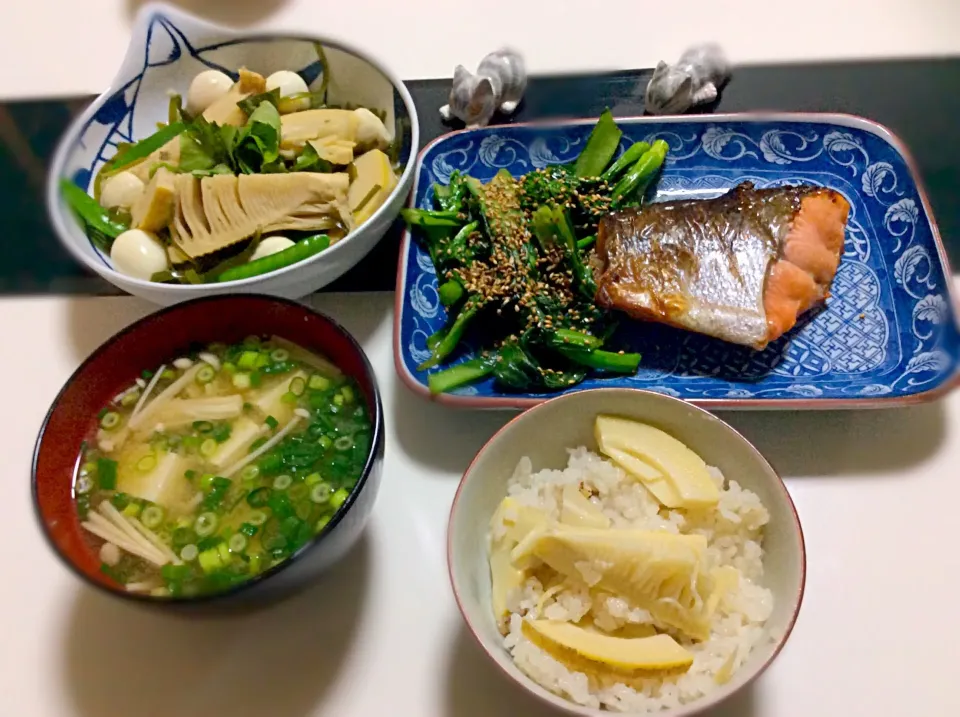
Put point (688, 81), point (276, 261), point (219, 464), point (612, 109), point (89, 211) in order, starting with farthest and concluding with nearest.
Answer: point (612, 109) → point (688, 81) → point (89, 211) → point (276, 261) → point (219, 464)

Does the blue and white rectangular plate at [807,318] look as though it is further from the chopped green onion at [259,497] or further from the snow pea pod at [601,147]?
the chopped green onion at [259,497]

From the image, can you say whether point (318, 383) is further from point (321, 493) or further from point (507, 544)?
point (507, 544)

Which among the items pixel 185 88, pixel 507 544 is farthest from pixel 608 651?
pixel 185 88

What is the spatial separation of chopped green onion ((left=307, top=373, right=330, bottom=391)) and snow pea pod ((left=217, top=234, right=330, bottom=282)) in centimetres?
35

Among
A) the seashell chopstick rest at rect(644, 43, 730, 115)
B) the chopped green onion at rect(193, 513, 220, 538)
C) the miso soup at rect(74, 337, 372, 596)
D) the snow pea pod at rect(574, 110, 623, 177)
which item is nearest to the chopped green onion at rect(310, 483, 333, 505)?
the miso soup at rect(74, 337, 372, 596)

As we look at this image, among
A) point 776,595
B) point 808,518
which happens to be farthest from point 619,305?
point 776,595

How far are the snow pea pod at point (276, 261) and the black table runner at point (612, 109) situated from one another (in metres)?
0.18

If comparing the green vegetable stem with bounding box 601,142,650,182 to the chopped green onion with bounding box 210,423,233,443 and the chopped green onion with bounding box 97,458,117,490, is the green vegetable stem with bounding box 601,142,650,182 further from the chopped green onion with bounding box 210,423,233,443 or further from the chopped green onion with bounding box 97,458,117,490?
the chopped green onion with bounding box 97,458,117,490

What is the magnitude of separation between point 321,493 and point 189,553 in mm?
236

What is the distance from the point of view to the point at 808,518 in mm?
1376

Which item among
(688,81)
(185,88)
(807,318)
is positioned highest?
(688,81)

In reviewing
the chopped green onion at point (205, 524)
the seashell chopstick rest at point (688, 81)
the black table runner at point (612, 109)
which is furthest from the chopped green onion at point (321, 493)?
the seashell chopstick rest at point (688, 81)

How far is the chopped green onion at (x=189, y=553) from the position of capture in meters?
1.18

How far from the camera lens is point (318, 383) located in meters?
1.36
